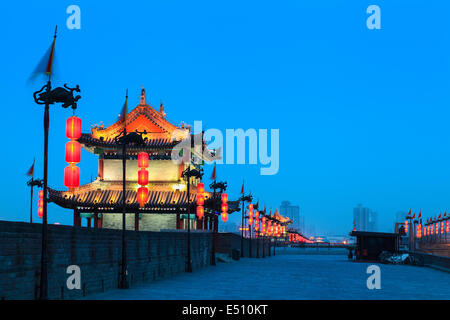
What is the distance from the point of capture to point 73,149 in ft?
92.1

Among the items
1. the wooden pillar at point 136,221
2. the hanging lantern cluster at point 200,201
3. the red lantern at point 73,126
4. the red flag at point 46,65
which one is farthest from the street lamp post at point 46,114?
the wooden pillar at point 136,221

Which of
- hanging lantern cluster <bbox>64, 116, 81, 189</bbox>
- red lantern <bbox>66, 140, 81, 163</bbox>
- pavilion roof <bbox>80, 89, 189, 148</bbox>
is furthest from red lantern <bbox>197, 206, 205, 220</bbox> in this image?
red lantern <bbox>66, 140, 81, 163</bbox>

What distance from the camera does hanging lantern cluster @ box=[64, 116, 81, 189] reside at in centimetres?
2714

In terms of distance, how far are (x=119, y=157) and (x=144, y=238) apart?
30.0 m

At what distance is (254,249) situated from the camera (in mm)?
70750

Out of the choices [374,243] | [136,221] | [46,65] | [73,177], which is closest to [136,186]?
[136,221]

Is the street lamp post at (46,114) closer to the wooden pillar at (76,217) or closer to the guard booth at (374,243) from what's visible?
the wooden pillar at (76,217)

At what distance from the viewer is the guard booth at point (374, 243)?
55000 millimetres

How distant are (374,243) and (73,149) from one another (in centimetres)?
3690

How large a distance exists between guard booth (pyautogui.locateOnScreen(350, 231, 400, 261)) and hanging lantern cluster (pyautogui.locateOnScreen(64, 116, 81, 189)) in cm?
3318

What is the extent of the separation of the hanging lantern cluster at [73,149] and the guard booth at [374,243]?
33.2 metres

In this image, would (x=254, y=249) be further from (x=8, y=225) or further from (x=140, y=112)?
(x=8, y=225)

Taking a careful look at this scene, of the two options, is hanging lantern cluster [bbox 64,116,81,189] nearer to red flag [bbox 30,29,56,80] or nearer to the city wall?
the city wall

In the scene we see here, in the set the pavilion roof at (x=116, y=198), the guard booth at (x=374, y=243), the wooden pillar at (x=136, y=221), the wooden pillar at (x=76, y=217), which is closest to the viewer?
the pavilion roof at (x=116, y=198)
